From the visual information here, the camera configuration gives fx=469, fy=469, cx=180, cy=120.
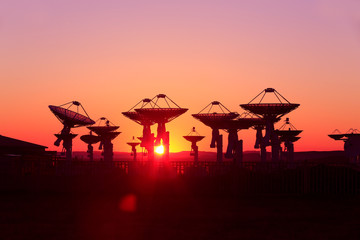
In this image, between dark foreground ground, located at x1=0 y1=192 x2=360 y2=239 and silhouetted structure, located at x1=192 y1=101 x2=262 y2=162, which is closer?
dark foreground ground, located at x1=0 y1=192 x2=360 y2=239

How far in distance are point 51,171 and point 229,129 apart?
35629 mm

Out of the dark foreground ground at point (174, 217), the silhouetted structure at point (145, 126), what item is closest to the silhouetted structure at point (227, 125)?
the silhouetted structure at point (145, 126)

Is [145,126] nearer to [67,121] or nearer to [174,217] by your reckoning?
[67,121]

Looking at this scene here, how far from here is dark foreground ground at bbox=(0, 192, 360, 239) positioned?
19000 millimetres

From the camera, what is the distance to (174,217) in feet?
76.9

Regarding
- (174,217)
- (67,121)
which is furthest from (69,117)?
(174,217)

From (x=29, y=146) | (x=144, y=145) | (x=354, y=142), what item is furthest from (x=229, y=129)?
(x=29, y=146)

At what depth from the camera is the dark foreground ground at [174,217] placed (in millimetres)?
19000

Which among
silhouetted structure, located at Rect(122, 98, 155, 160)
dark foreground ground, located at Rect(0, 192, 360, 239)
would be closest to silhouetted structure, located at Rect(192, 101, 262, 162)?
silhouetted structure, located at Rect(122, 98, 155, 160)

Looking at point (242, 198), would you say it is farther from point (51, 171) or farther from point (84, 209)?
point (51, 171)

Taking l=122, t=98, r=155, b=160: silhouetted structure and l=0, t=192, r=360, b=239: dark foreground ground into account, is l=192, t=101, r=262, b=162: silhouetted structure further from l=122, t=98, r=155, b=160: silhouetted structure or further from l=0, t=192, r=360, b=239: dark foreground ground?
l=0, t=192, r=360, b=239: dark foreground ground

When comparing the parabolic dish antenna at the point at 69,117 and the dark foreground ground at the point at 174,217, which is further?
the parabolic dish antenna at the point at 69,117

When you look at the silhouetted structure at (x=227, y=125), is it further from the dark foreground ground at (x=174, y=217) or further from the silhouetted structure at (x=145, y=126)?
the dark foreground ground at (x=174, y=217)

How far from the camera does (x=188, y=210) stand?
85.8 feet
